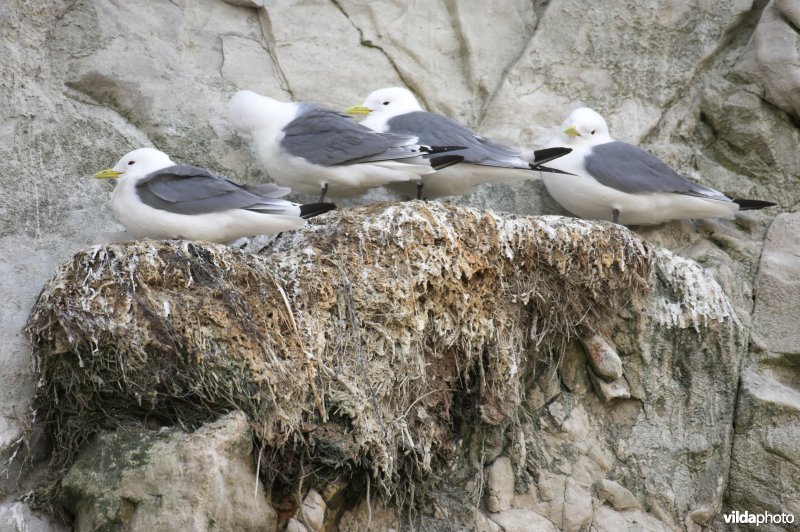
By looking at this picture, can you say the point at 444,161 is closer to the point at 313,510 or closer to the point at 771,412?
the point at 313,510

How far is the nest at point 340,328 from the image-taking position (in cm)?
422

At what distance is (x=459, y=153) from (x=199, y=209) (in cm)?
143

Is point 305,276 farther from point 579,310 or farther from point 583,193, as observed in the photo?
point 583,193

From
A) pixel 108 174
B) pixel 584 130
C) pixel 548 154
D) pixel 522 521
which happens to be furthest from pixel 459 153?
pixel 522 521

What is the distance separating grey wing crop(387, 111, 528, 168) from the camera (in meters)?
5.55

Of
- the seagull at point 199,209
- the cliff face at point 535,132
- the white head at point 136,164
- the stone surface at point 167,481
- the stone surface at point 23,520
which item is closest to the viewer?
the stone surface at point 167,481

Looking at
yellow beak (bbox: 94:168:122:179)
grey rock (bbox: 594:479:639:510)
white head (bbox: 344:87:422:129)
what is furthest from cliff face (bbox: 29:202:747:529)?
white head (bbox: 344:87:422:129)

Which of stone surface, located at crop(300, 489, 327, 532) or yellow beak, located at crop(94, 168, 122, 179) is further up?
yellow beak, located at crop(94, 168, 122, 179)

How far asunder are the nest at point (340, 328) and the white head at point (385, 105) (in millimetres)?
1088

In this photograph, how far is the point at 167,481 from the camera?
13.2ft

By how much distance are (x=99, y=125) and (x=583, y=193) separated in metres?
2.55

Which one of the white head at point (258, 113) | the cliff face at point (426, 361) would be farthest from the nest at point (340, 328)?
the white head at point (258, 113)

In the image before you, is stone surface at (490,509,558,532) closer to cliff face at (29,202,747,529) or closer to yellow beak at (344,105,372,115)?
cliff face at (29,202,747,529)

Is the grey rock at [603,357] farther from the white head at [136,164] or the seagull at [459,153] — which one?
the white head at [136,164]
